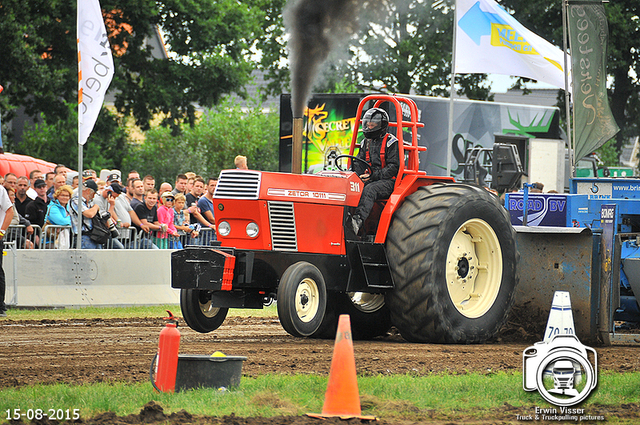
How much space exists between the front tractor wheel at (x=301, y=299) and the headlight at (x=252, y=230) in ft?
1.74

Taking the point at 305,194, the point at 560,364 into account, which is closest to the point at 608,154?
the point at 305,194

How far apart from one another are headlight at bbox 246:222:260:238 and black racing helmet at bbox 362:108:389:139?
1498mm

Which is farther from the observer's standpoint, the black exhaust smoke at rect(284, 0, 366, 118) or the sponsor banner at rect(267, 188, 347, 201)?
the black exhaust smoke at rect(284, 0, 366, 118)

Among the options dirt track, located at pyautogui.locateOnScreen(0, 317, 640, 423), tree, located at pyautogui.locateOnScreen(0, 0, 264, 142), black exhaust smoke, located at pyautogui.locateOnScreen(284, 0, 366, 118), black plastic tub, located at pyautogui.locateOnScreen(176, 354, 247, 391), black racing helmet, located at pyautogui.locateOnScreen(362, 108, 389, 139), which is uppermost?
tree, located at pyautogui.locateOnScreen(0, 0, 264, 142)

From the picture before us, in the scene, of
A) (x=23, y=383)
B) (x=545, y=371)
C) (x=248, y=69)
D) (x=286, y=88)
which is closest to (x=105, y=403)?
(x=23, y=383)

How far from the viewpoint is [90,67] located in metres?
12.9

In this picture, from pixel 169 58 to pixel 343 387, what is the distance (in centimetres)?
2655

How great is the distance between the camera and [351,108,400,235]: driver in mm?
8245

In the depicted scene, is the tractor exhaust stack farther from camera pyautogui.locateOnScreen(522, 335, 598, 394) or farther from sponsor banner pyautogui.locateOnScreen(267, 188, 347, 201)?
camera pyautogui.locateOnScreen(522, 335, 598, 394)

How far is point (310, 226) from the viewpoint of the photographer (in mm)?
7973

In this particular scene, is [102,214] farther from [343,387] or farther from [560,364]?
[560,364]

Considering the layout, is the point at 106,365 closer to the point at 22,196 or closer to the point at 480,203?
the point at 480,203

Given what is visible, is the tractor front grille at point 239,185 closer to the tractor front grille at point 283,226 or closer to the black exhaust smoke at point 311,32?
the tractor front grille at point 283,226

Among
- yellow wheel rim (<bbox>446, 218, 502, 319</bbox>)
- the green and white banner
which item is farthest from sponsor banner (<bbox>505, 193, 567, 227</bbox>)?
yellow wheel rim (<bbox>446, 218, 502, 319</bbox>)
